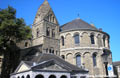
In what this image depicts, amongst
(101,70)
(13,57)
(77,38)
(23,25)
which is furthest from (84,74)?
(13,57)

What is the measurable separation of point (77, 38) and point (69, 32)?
98.4 inches

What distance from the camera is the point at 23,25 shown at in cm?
2859

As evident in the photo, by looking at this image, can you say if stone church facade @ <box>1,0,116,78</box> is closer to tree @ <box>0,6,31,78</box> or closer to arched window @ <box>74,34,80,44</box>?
arched window @ <box>74,34,80,44</box>

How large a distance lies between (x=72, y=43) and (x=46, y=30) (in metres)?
6.93

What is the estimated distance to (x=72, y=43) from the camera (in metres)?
34.3

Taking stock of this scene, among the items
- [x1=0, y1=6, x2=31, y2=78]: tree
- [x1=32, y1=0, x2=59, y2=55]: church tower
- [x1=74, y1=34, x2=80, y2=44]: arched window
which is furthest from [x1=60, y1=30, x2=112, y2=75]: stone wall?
[x1=0, y1=6, x2=31, y2=78]: tree

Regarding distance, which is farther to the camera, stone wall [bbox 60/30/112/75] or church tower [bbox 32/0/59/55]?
church tower [bbox 32/0/59/55]

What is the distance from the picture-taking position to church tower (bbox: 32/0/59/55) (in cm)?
3328

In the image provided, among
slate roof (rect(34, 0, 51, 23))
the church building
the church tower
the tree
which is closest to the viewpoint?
the tree

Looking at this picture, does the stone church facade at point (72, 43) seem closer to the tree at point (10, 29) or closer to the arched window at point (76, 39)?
the arched window at point (76, 39)

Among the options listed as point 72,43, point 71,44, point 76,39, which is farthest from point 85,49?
point 71,44

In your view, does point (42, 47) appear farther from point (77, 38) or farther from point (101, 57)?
point (101, 57)

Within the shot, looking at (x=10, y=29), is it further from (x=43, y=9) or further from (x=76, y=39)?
(x=76, y=39)

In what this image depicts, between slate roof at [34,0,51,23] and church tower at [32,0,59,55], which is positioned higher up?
slate roof at [34,0,51,23]
